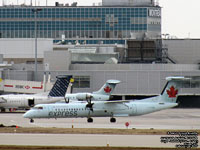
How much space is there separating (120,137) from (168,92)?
28.5 meters

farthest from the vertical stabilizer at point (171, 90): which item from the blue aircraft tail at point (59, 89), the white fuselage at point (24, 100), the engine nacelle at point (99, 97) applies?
the white fuselage at point (24, 100)

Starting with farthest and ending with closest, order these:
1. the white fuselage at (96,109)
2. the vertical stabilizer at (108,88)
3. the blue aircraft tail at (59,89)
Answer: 1. the vertical stabilizer at (108,88)
2. the blue aircraft tail at (59,89)
3. the white fuselage at (96,109)

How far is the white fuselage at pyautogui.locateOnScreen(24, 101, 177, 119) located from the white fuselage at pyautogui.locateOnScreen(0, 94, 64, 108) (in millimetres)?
20807

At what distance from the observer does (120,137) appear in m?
63.2

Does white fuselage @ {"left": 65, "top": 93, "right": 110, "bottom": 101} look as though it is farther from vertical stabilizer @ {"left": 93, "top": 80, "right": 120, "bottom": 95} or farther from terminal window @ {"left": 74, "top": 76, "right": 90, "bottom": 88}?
terminal window @ {"left": 74, "top": 76, "right": 90, "bottom": 88}

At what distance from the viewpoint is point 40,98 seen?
11088 centimetres

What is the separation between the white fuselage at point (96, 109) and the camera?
87.2 m

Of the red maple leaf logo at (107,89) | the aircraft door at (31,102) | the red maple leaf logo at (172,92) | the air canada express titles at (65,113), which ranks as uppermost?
the red maple leaf logo at (172,92)

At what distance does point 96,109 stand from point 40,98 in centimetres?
2413

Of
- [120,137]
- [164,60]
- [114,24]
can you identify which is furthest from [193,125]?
[114,24]

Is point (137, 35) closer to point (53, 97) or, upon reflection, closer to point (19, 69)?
point (19, 69)

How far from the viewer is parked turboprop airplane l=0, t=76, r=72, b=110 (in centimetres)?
10894

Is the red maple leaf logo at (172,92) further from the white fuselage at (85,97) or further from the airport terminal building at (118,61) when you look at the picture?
the airport terminal building at (118,61)

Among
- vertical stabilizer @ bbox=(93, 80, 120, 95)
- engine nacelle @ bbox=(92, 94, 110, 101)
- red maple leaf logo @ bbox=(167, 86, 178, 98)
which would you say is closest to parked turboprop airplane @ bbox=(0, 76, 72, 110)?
engine nacelle @ bbox=(92, 94, 110, 101)
